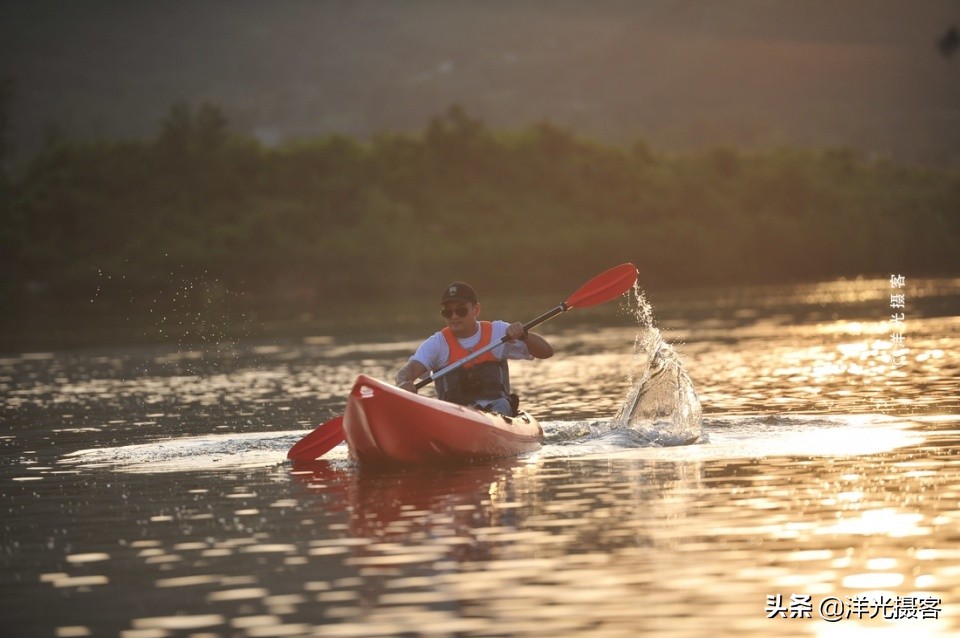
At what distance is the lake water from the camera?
8.02 metres

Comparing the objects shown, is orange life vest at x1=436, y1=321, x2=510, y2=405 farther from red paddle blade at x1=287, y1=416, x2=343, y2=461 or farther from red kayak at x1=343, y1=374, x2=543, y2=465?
red paddle blade at x1=287, y1=416, x2=343, y2=461

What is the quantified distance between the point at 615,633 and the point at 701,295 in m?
56.6

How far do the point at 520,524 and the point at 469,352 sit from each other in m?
4.45

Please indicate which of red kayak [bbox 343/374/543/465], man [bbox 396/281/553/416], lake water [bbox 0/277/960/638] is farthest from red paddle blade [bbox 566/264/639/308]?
red kayak [bbox 343/374/543/465]

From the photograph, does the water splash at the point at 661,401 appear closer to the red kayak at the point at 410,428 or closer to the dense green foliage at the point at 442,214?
the red kayak at the point at 410,428

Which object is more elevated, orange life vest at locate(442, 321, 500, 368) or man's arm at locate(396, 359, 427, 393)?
orange life vest at locate(442, 321, 500, 368)

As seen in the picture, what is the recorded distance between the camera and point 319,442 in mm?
14914

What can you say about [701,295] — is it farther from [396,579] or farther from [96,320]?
[396,579]

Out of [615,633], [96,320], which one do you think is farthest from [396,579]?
[96,320]

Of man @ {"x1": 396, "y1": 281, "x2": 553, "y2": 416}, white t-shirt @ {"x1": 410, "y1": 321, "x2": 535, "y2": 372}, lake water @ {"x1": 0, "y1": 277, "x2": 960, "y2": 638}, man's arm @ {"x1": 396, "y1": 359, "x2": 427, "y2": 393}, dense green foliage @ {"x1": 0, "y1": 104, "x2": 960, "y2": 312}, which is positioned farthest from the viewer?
dense green foliage @ {"x1": 0, "y1": 104, "x2": 960, "y2": 312}

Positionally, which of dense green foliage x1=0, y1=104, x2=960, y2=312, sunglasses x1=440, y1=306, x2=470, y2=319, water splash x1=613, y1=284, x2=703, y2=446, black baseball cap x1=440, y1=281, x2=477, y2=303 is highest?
dense green foliage x1=0, y1=104, x2=960, y2=312

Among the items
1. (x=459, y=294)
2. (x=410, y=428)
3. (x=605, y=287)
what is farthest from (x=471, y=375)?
(x=605, y=287)

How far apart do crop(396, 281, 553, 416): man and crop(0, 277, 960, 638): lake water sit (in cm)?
95

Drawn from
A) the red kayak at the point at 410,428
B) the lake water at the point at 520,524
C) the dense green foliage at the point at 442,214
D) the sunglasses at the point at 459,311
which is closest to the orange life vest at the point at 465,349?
the sunglasses at the point at 459,311
